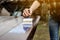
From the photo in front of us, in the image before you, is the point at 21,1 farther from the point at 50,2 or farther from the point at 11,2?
the point at 50,2

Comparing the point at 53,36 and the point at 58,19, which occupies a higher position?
the point at 58,19

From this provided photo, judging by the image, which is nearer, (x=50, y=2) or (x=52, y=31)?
(x=52, y=31)

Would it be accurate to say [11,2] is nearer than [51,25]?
No

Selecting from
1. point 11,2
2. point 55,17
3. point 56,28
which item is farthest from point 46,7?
point 11,2

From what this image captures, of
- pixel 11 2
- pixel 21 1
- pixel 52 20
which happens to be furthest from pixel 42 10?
pixel 11 2

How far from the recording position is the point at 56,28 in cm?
235

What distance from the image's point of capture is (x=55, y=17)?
2469 mm

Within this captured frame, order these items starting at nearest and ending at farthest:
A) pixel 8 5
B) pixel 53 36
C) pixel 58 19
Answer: pixel 53 36 < pixel 58 19 < pixel 8 5

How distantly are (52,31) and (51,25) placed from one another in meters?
0.13

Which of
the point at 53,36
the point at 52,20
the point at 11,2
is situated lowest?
the point at 53,36

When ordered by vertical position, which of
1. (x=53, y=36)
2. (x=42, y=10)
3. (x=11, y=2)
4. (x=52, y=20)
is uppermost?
(x=11, y=2)

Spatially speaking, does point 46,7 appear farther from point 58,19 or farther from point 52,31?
point 52,31

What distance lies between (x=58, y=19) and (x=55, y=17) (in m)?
0.07

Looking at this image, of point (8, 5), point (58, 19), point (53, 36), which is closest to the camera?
point (53, 36)
